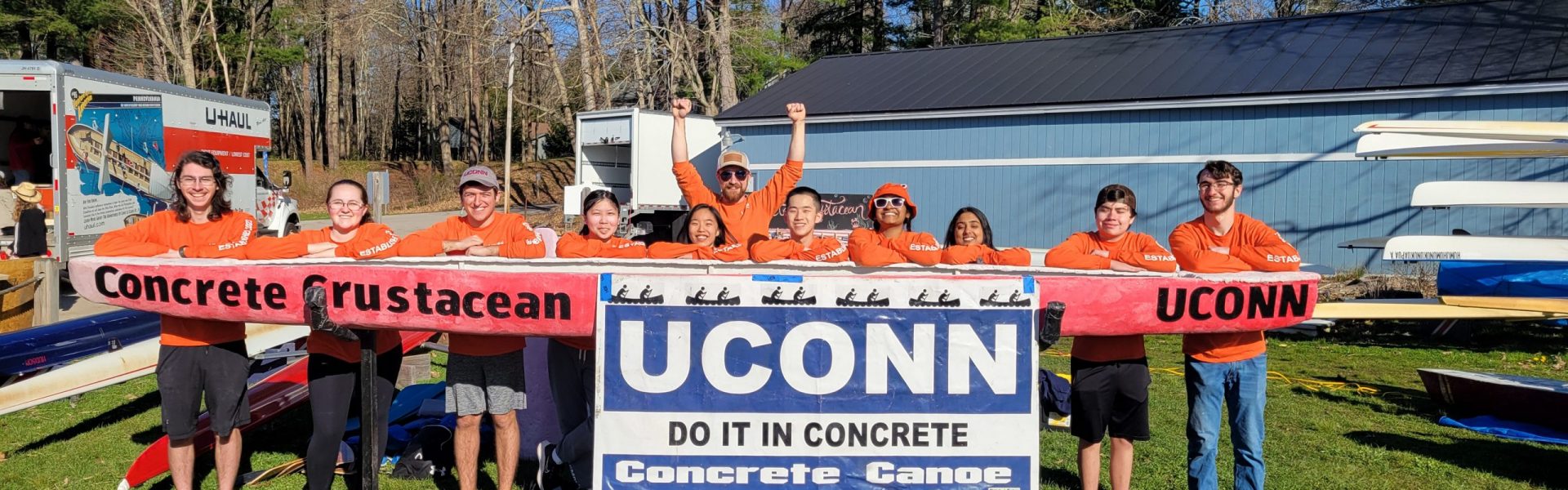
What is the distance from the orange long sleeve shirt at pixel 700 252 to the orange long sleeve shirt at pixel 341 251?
3.90 ft

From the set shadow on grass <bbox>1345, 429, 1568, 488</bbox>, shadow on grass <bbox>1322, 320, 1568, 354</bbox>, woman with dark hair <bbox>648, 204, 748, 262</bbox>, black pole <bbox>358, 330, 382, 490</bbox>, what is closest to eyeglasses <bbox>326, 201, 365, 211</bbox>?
black pole <bbox>358, 330, 382, 490</bbox>

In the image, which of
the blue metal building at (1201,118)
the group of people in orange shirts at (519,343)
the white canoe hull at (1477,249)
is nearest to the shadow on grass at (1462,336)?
the blue metal building at (1201,118)

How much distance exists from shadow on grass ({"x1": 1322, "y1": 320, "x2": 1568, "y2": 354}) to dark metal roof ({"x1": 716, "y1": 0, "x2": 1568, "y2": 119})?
411 centimetres

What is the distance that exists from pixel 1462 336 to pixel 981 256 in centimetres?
864

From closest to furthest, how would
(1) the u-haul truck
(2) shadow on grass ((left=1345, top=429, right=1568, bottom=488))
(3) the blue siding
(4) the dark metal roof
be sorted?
(2) shadow on grass ((left=1345, top=429, right=1568, bottom=488)) → (1) the u-haul truck → (3) the blue siding → (4) the dark metal roof

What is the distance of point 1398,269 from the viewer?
13781 mm

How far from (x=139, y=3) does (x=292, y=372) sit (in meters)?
35.1

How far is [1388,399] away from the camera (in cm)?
754

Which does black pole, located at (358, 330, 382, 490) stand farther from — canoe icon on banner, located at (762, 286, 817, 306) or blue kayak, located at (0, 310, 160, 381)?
blue kayak, located at (0, 310, 160, 381)

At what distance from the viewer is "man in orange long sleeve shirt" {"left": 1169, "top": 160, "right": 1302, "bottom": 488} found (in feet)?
13.3

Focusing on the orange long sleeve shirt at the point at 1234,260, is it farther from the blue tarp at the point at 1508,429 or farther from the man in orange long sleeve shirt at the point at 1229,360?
the blue tarp at the point at 1508,429

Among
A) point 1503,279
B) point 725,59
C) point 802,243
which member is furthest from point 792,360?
point 725,59

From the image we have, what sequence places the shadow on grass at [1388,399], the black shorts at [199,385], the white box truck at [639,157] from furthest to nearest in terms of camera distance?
the white box truck at [639,157] → the shadow on grass at [1388,399] → the black shorts at [199,385]

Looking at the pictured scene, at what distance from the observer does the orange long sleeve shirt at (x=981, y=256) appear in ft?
14.5
